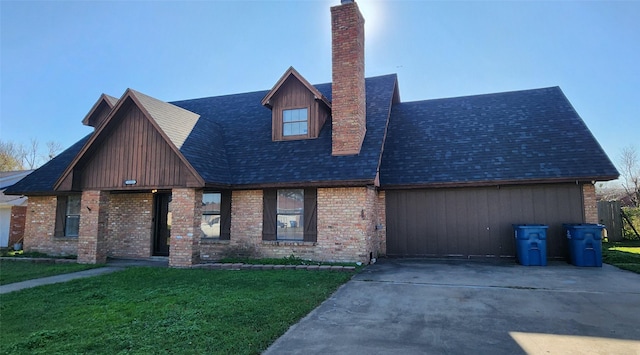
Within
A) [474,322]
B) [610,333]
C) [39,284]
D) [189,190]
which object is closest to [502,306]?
[474,322]

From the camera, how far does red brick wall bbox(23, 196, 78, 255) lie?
1412 centimetres

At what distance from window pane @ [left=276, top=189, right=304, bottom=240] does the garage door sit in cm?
324

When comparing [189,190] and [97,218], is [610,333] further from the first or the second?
[97,218]

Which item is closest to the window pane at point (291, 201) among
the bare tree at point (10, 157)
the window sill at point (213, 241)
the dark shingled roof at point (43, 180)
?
the window sill at point (213, 241)

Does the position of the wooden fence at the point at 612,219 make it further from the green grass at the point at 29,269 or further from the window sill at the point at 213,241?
the green grass at the point at 29,269

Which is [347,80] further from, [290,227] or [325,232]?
[290,227]

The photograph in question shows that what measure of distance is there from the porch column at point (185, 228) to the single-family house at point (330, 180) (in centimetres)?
4

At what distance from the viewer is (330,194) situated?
1113 cm

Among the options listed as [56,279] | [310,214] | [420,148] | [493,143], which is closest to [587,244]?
[493,143]

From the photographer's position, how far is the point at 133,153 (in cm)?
1168

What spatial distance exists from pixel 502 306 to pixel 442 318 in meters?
1.40

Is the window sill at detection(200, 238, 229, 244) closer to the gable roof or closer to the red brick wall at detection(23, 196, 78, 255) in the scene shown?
the gable roof

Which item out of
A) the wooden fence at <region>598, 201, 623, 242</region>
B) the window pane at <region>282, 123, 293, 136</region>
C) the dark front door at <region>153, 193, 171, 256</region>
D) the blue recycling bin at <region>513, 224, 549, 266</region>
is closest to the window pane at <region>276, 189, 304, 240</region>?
the window pane at <region>282, 123, 293, 136</region>

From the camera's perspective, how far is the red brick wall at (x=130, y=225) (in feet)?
43.8
